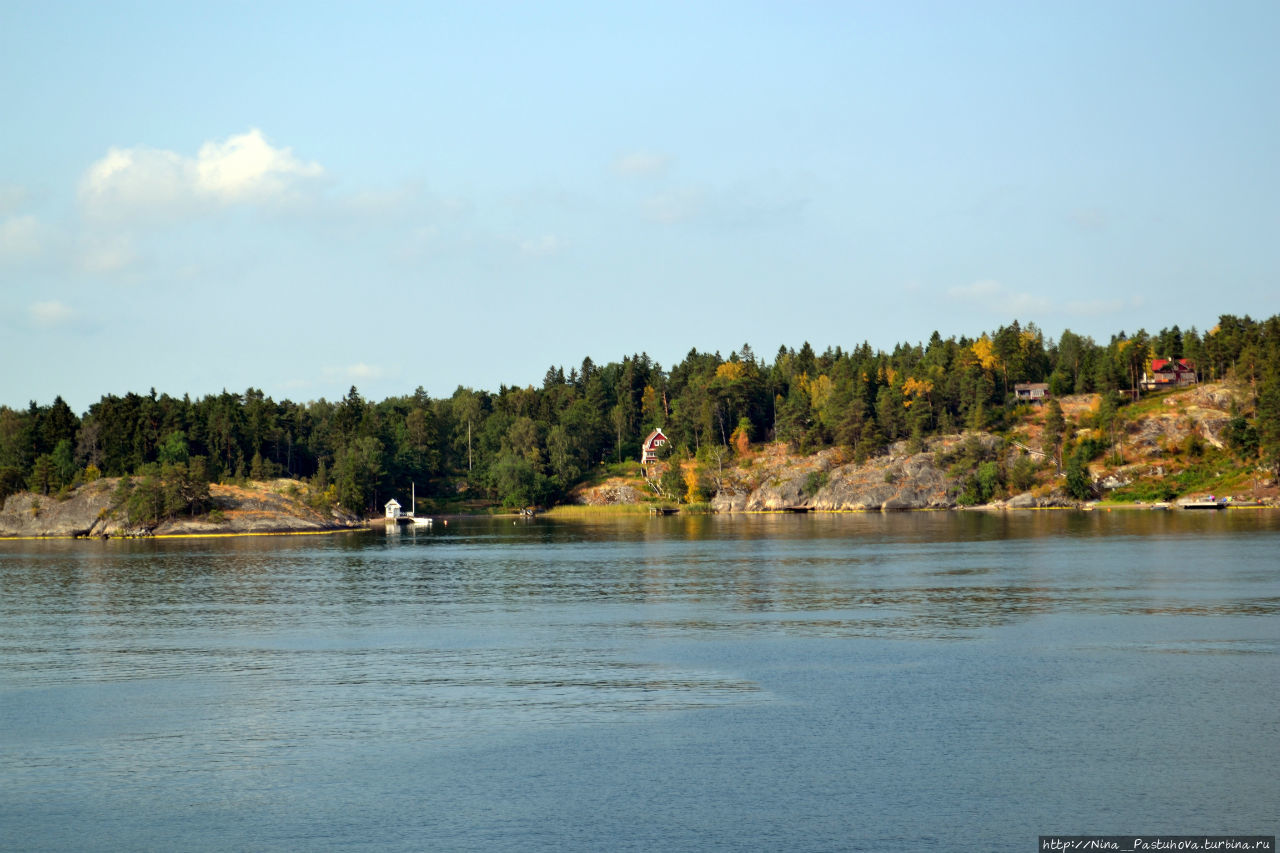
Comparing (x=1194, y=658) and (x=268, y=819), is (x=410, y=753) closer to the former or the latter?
(x=268, y=819)

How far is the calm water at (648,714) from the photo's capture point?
24891mm

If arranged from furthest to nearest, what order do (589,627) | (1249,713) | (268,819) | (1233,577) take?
(1233,577)
(589,627)
(1249,713)
(268,819)

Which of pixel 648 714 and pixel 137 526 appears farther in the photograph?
pixel 137 526

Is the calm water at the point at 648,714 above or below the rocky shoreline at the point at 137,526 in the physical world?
below

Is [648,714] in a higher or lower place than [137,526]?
lower

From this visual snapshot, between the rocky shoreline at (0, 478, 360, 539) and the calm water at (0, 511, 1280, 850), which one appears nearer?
the calm water at (0, 511, 1280, 850)

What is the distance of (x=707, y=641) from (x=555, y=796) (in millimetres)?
25084

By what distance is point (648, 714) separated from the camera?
116 ft

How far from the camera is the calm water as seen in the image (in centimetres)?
2489

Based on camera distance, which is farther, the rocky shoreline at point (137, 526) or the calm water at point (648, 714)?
the rocky shoreline at point (137, 526)

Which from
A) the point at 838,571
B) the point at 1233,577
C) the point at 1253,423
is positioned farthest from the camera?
the point at 1253,423

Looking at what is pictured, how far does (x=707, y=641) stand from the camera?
51.2 metres

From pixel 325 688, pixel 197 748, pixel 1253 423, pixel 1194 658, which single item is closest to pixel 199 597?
pixel 325 688

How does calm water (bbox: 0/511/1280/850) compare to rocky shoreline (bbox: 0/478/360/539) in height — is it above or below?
below
